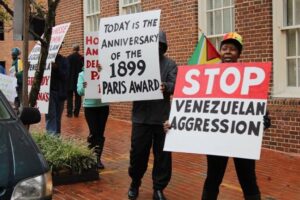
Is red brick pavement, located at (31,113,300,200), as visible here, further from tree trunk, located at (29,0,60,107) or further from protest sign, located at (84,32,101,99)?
tree trunk, located at (29,0,60,107)

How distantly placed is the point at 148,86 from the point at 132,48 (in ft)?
1.75

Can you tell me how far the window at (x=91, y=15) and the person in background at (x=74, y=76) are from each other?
0.81 meters

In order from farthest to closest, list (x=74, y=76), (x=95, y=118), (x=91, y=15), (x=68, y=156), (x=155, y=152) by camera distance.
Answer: (x=91, y=15) < (x=74, y=76) < (x=95, y=118) < (x=68, y=156) < (x=155, y=152)

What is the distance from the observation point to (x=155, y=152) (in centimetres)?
600

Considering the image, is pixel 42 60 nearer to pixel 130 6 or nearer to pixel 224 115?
pixel 224 115

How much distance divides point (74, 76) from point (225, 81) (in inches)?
410

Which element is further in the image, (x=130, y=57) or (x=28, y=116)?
(x=130, y=57)

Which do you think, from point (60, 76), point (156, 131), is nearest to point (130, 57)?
point (156, 131)

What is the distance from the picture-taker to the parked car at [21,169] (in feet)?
11.8

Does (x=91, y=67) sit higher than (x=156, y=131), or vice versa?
(x=91, y=67)

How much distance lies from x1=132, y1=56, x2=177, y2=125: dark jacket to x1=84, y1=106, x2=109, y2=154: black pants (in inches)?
61.7

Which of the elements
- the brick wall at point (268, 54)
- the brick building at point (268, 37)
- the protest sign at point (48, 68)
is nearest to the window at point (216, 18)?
the brick building at point (268, 37)

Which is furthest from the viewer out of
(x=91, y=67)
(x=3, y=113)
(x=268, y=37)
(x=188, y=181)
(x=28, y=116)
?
(x=268, y=37)

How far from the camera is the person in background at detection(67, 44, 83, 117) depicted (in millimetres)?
14383
